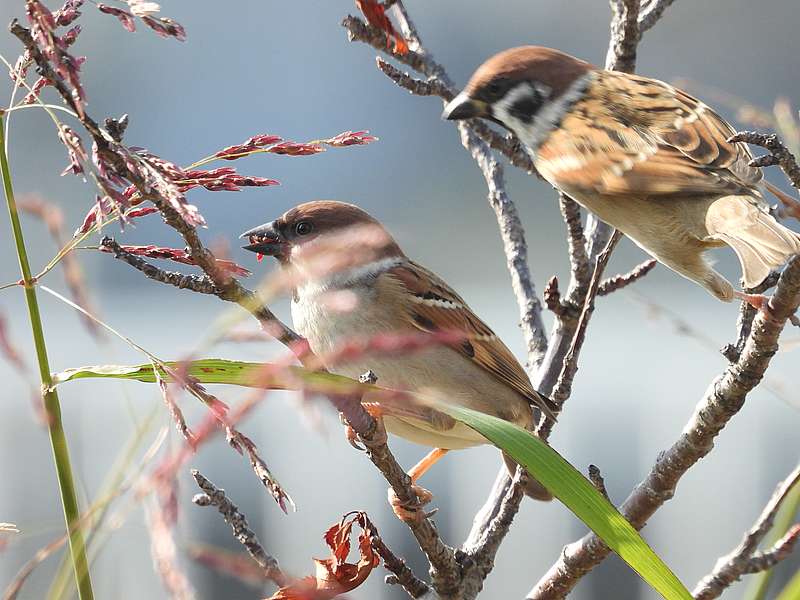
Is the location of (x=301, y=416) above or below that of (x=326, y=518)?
below

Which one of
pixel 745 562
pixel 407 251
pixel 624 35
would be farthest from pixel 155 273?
pixel 407 251

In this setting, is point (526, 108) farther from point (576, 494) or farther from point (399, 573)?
point (576, 494)

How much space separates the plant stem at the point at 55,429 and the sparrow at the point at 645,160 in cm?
101

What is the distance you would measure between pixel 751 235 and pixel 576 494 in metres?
0.87

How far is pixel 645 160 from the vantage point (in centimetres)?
174

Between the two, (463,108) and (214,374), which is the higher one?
(463,108)

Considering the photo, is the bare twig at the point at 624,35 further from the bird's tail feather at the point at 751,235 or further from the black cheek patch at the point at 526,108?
the bird's tail feather at the point at 751,235

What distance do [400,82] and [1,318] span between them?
98 centimetres

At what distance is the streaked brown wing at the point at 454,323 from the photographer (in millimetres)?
1803

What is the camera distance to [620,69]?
1.77m

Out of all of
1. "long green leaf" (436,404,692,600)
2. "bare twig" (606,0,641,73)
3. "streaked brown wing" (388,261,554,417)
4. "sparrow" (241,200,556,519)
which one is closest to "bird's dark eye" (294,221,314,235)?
"sparrow" (241,200,556,519)

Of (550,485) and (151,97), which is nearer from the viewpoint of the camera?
(550,485)

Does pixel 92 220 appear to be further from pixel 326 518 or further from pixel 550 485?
pixel 326 518

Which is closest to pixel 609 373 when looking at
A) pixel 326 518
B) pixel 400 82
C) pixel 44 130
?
pixel 326 518
